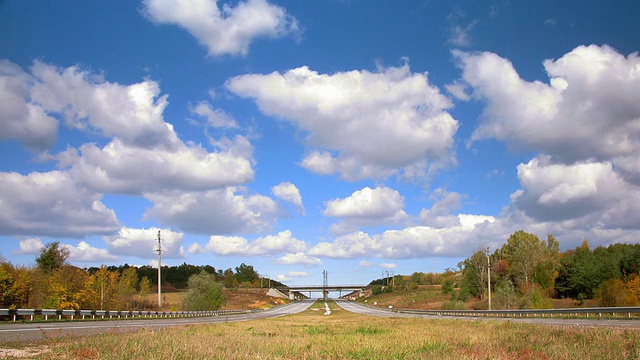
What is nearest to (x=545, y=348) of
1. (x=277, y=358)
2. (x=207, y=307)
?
(x=277, y=358)

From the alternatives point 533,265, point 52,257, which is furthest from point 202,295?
point 533,265

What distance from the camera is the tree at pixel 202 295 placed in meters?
93.5

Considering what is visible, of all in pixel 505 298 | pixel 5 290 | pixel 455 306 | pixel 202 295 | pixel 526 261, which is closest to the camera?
pixel 5 290

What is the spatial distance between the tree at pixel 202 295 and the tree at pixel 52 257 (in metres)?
21.5

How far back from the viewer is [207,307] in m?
96.1

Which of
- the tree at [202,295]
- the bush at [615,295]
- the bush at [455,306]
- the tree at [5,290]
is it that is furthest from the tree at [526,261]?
the tree at [5,290]

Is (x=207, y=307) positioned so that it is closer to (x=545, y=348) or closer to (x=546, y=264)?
(x=546, y=264)

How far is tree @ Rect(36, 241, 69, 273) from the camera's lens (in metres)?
87.5

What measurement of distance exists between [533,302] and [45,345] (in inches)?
2806

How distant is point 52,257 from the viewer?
89.2 metres

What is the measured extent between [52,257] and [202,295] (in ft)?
84.1

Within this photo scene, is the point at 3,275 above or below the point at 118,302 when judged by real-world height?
above

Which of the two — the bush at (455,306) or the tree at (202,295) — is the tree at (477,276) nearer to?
the bush at (455,306)

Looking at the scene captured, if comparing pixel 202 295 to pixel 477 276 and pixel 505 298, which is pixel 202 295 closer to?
pixel 505 298
